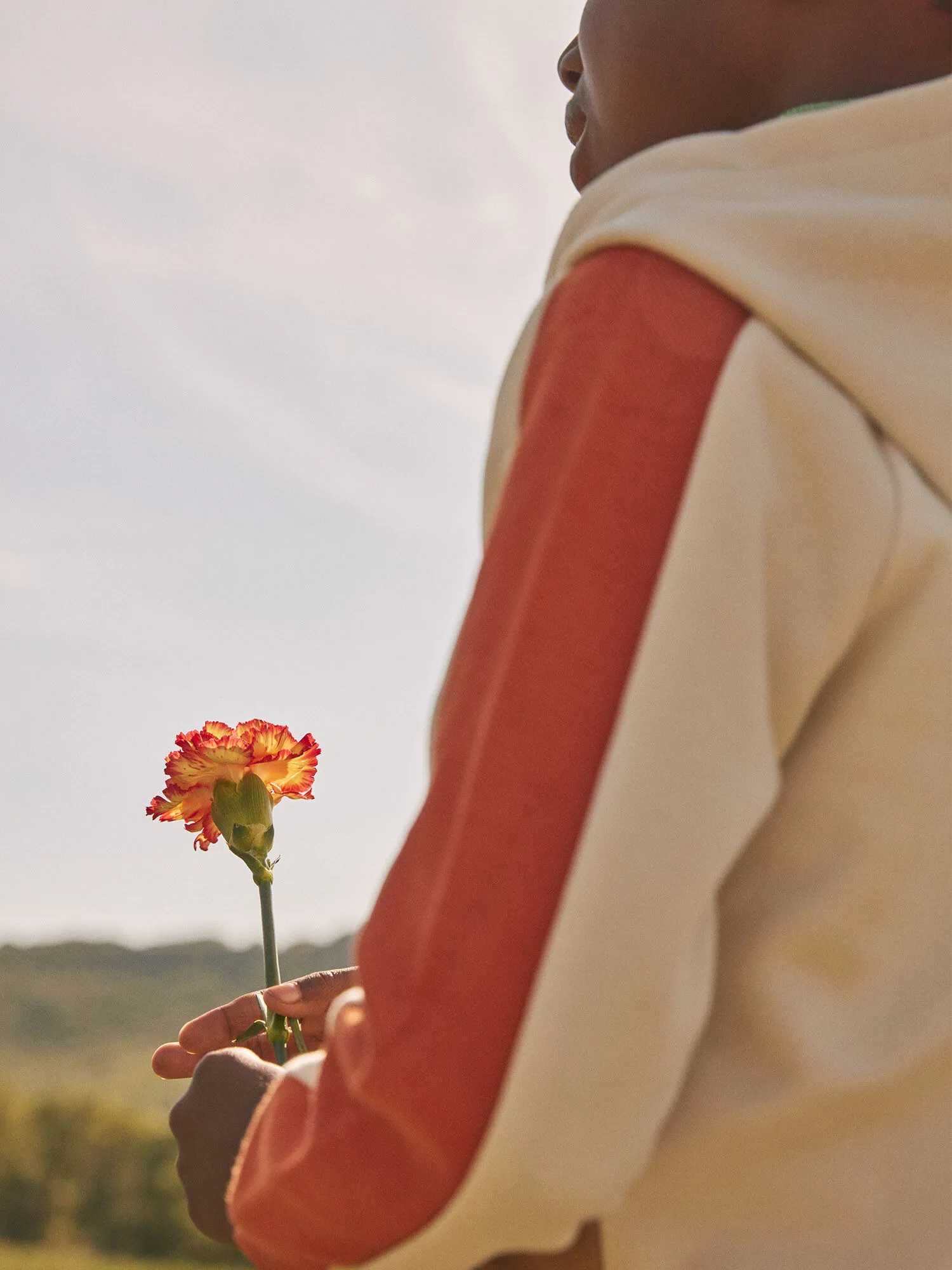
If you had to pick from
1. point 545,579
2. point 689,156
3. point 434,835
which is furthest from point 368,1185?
point 689,156

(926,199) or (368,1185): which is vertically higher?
(926,199)

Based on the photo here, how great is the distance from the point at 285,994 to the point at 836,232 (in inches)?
33.7

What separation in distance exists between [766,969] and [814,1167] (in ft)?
0.42

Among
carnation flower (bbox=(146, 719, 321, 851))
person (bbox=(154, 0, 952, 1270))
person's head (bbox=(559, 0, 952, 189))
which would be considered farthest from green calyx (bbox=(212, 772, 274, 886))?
person's head (bbox=(559, 0, 952, 189))

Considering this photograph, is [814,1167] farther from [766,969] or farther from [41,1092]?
[41,1092]

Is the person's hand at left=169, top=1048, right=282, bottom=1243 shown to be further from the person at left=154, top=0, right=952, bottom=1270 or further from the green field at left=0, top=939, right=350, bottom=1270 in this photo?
the green field at left=0, top=939, right=350, bottom=1270

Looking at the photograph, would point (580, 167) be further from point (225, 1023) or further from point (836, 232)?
point (225, 1023)

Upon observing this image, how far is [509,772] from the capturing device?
739 mm

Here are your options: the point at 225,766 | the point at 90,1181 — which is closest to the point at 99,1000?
the point at 90,1181

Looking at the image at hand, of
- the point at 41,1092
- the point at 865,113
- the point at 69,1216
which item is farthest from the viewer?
the point at 41,1092

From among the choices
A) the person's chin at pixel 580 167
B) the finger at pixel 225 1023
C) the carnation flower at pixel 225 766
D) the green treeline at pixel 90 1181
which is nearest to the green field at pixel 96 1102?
the green treeline at pixel 90 1181

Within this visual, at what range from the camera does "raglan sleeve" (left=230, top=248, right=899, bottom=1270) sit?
0.71 m

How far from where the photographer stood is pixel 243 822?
160 cm

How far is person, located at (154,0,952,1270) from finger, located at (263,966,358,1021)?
0.41 metres
